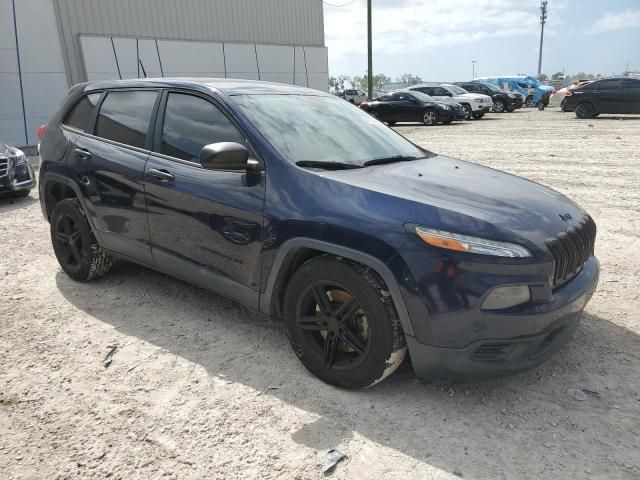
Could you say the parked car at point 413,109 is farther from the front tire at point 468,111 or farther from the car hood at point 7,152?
the car hood at point 7,152

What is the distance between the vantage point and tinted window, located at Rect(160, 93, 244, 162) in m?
3.23

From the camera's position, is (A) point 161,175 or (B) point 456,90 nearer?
(A) point 161,175

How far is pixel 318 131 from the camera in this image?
3.32 metres

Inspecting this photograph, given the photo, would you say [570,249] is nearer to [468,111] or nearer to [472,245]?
[472,245]

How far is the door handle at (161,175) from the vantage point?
3.38m

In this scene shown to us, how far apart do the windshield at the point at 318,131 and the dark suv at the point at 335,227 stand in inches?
0.5

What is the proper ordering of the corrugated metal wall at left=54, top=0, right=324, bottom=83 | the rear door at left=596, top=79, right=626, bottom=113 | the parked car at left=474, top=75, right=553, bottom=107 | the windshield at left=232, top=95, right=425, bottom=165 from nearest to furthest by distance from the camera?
the windshield at left=232, top=95, right=425, bottom=165 < the corrugated metal wall at left=54, top=0, right=324, bottom=83 < the rear door at left=596, top=79, right=626, bottom=113 < the parked car at left=474, top=75, right=553, bottom=107

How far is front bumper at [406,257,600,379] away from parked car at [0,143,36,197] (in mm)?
7453

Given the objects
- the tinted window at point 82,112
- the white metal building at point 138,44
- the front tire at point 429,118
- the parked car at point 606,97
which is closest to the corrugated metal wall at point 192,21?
the white metal building at point 138,44

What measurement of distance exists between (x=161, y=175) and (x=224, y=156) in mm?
779

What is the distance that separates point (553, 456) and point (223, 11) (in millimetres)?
22358

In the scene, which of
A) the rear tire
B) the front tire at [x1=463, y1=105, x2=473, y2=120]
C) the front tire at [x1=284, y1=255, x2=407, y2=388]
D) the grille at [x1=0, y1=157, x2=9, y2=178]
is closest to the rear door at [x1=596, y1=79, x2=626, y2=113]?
the rear tire

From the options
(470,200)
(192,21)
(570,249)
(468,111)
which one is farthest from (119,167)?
(468,111)

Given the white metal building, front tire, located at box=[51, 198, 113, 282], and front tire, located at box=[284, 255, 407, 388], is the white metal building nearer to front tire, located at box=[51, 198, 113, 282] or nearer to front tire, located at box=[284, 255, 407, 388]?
front tire, located at box=[51, 198, 113, 282]
